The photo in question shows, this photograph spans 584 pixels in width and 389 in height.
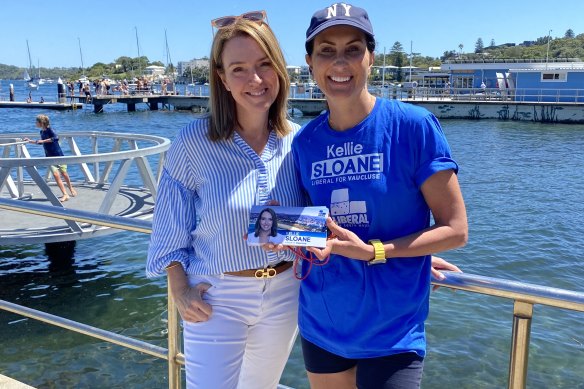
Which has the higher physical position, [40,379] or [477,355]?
[40,379]

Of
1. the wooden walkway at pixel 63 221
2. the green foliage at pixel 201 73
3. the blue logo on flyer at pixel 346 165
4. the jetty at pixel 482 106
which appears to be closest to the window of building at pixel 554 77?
the jetty at pixel 482 106

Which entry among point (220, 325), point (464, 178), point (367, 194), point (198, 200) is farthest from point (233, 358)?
point (464, 178)

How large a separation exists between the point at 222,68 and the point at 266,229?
0.67 meters

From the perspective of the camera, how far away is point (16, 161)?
597cm

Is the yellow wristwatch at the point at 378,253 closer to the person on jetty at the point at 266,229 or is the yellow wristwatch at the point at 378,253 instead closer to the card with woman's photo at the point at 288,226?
the card with woman's photo at the point at 288,226

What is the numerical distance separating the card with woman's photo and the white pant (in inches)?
13.2

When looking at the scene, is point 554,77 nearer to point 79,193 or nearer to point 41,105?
point 79,193

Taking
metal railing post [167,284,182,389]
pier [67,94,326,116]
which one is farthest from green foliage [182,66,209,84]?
pier [67,94,326,116]

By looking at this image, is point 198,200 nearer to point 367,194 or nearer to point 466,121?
point 367,194

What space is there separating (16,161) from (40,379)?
2338 millimetres

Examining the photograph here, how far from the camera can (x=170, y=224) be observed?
2.10m

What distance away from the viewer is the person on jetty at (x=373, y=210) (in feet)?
5.79

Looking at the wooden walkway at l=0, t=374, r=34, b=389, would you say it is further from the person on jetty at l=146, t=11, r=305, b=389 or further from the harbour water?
the harbour water

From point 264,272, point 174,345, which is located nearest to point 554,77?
point 174,345
